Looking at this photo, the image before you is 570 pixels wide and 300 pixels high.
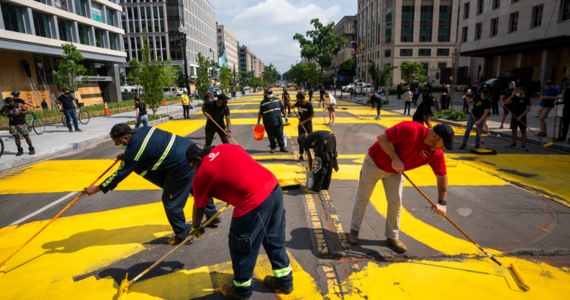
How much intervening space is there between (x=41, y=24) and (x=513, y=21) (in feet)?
158

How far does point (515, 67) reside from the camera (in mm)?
34250

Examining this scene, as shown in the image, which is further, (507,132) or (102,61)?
(102,61)

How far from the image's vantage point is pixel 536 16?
30719mm

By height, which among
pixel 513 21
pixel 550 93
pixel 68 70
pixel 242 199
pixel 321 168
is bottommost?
pixel 321 168

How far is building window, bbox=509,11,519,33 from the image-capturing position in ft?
108

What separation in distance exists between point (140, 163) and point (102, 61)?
4260cm

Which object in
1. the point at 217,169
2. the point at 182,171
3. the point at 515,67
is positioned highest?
the point at 515,67

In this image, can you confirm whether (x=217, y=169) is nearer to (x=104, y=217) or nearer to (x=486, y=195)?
(x=104, y=217)

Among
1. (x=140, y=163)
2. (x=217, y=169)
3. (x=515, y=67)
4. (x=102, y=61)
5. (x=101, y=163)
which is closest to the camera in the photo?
(x=217, y=169)

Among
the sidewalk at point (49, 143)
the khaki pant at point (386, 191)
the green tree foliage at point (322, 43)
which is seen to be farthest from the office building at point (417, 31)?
the khaki pant at point (386, 191)

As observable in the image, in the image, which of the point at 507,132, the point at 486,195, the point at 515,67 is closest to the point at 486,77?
the point at 515,67

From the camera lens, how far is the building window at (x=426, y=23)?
205 feet

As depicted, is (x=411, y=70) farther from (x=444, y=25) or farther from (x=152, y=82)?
(x=444, y=25)

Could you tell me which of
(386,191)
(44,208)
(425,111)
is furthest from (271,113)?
(44,208)
